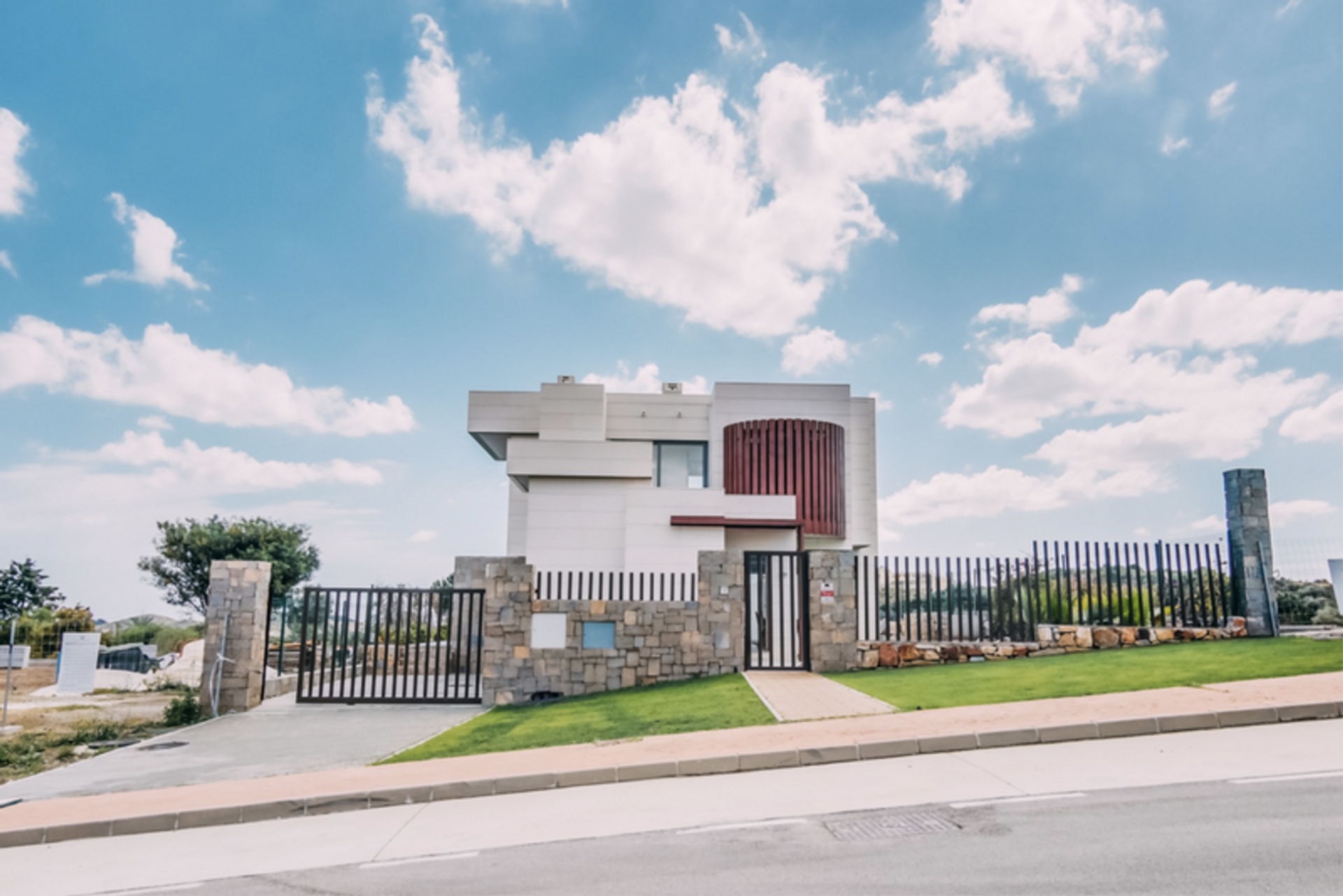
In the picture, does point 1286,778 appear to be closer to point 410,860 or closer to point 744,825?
point 744,825

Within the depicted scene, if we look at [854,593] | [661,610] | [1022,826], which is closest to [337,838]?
[1022,826]

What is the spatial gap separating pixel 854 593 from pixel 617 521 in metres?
9.48

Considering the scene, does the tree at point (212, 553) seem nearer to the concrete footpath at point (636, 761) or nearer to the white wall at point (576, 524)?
the white wall at point (576, 524)

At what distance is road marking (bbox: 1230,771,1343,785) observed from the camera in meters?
7.16

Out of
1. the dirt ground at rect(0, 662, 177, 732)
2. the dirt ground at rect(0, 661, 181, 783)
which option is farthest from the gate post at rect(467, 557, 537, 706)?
the dirt ground at rect(0, 662, 177, 732)

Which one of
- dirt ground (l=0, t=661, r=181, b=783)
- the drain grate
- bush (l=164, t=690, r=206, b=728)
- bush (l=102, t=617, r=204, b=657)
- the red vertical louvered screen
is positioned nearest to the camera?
the drain grate

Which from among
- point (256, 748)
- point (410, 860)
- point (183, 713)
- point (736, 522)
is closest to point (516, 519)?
point (736, 522)

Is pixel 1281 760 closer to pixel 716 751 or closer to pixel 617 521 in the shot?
pixel 716 751

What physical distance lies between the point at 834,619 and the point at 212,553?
41426 millimetres

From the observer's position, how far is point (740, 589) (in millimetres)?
17578

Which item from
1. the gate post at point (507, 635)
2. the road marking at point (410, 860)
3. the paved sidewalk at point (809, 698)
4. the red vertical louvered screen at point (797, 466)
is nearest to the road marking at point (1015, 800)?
the road marking at point (410, 860)

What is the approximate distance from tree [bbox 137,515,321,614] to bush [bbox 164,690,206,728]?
105 ft

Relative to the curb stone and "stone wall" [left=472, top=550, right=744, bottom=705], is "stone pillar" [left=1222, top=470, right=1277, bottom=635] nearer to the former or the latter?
the curb stone

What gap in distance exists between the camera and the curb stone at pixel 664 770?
9.03 metres
